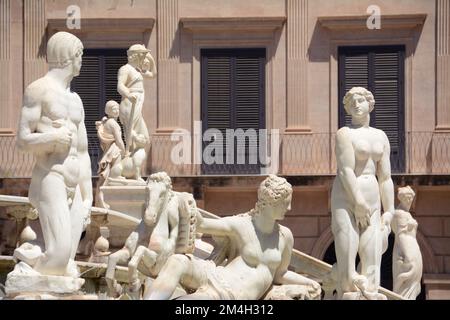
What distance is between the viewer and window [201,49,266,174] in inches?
1642

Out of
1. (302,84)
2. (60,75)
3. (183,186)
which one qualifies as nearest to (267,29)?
(302,84)

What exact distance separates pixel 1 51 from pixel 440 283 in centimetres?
1014

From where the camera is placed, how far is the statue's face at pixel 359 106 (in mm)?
21719

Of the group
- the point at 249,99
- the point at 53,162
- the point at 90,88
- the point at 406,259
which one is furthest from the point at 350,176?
the point at 90,88

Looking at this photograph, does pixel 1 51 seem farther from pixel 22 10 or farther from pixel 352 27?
pixel 352 27

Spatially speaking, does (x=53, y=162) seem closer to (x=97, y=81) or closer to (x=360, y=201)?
(x=360, y=201)

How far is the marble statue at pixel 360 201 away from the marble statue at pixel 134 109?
5.80 m

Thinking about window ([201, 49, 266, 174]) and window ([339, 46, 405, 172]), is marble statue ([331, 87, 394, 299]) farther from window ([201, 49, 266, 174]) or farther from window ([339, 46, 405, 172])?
window ([201, 49, 266, 174])

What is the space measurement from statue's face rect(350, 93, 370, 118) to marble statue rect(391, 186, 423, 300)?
12.3 ft

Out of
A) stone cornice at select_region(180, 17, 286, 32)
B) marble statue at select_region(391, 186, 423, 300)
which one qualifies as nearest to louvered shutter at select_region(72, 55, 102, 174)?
stone cornice at select_region(180, 17, 286, 32)

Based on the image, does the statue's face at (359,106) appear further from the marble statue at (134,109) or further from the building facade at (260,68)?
the building facade at (260,68)

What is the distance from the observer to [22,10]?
41.9 meters

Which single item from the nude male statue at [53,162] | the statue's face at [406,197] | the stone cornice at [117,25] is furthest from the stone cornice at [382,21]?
the nude male statue at [53,162]

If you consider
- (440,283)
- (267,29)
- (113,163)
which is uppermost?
(267,29)
